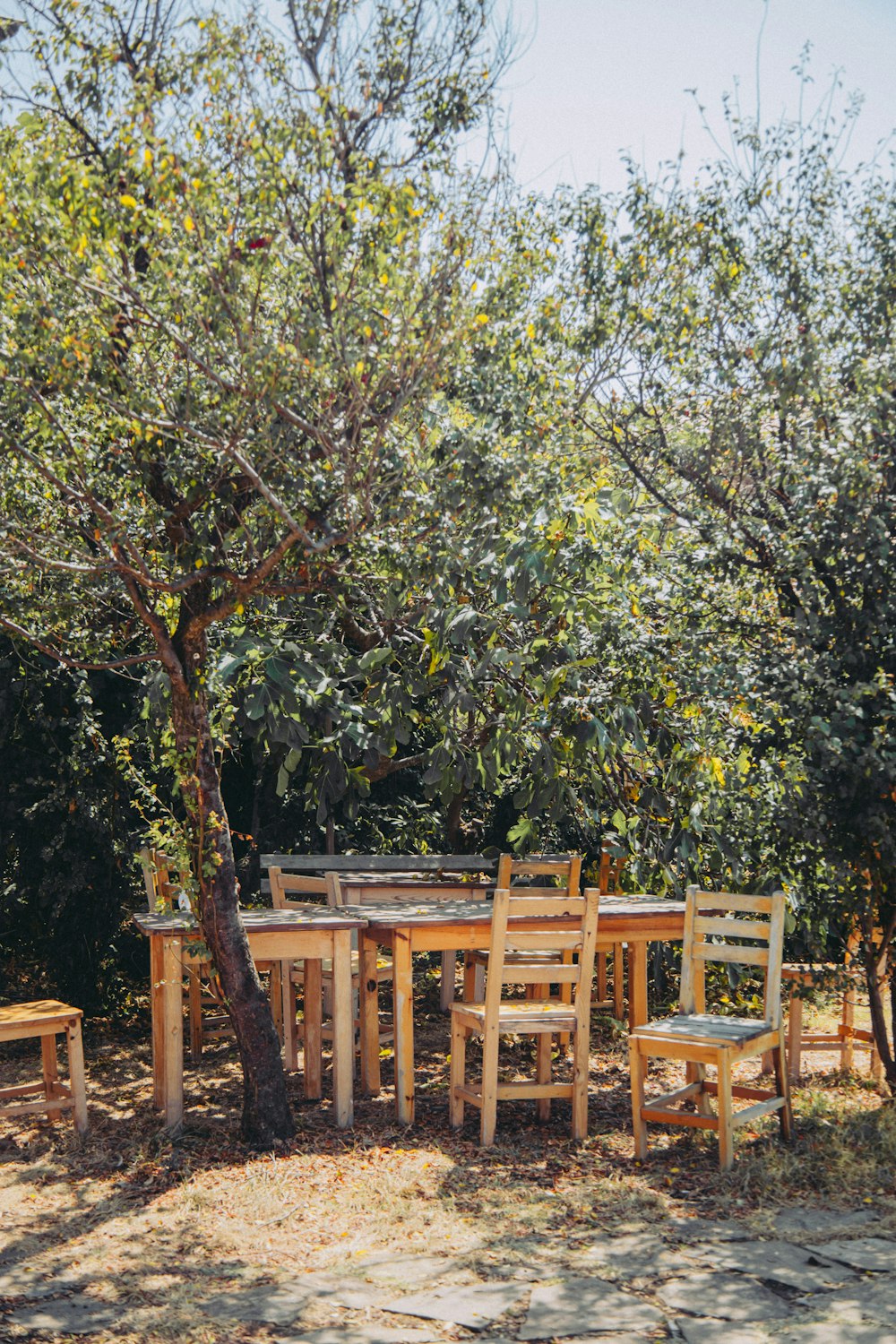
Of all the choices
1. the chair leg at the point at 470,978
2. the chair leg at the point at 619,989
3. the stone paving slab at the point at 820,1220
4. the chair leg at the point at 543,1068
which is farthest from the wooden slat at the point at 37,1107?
the chair leg at the point at 619,989

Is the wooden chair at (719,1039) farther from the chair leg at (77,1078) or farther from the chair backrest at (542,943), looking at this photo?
the chair leg at (77,1078)

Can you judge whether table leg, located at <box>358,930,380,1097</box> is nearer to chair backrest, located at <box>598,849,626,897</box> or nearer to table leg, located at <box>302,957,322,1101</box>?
table leg, located at <box>302,957,322,1101</box>

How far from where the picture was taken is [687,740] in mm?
6418

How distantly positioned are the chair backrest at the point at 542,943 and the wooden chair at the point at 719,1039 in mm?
357

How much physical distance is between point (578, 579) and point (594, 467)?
1544 millimetres

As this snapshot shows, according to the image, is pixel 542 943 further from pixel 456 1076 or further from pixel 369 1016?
pixel 369 1016

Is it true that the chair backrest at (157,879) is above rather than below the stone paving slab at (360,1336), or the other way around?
above

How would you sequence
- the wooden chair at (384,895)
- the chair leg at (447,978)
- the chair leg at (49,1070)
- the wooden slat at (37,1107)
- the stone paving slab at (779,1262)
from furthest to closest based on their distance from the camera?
the chair leg at (447,978), the wooden chair at (384,895), the chair leg at (49,1070), the wooden slat at (37,1107), the stone paving slab at (779,1262)

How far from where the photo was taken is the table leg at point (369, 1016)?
6.07 meters

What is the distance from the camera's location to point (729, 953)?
5.39 meters

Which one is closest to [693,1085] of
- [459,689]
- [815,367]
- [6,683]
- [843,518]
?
[459,689]

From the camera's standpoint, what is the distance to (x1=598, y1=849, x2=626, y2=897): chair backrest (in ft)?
26.8

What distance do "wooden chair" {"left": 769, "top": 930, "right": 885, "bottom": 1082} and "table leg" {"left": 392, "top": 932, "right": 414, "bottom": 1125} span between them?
180 centimetres

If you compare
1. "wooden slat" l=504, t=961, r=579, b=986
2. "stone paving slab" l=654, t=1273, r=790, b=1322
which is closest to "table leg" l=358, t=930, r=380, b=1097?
"wooden slat" l=504, t=961, r=579, b=986
